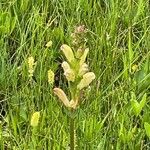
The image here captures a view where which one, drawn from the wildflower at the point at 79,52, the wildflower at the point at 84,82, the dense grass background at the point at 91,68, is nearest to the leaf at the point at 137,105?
the dense grass background at the point at 91,68

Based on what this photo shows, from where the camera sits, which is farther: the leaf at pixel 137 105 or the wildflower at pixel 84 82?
the leaf at pixel 137 105

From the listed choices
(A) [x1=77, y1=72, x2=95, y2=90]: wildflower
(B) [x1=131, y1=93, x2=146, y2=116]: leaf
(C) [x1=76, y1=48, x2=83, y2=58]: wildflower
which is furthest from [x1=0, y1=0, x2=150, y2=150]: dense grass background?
(C) [x1=76, y1=48, x2=83, y2=58]: wildflower

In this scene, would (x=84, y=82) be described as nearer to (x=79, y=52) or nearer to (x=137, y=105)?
(x=79, y=52)

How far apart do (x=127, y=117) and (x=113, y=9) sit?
2.40 feet

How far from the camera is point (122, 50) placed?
7.36ft

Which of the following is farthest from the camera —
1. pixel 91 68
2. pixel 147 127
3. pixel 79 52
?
pixel 91 68

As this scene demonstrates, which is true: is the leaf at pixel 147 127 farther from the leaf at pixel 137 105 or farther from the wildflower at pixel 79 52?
the wildflower at pixel 79 52

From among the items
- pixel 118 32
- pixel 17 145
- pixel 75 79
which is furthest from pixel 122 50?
pixel 75 79

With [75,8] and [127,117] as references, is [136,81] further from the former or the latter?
[75,8]

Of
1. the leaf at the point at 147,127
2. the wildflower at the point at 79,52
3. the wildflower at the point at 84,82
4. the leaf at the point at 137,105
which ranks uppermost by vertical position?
the wildflower at the point at 79,52

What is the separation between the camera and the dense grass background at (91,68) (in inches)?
69.8

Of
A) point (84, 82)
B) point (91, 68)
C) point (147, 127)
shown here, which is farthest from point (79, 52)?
point (91, 68)

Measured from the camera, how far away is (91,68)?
2131 millimetres

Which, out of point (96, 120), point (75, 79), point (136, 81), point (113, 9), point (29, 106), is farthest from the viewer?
point (113, 9)
